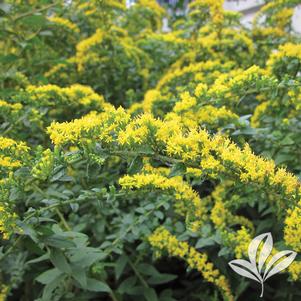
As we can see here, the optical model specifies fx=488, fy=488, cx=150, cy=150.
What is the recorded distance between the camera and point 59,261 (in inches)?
68.8

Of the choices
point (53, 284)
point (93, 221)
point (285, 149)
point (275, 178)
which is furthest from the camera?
point (93, 221)

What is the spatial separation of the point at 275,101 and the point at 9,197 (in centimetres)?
147

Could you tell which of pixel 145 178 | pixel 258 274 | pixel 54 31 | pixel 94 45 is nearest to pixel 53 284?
pixel 145 178

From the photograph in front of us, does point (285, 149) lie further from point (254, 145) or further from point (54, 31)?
point (54, 31)

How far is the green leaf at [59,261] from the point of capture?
68.5 inches

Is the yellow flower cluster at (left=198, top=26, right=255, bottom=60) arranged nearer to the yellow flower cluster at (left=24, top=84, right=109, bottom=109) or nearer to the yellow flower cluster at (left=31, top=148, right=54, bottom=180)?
the yellow flower cluster at (left=24, top=84, right=109, bottom=109)

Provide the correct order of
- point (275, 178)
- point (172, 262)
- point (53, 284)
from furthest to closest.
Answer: point (172, 262), point (53, 284), point (275, 178)

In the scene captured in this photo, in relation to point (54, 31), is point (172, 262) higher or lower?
lower

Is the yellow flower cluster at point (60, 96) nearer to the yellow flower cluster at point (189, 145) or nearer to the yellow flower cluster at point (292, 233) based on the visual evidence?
the yellow flower cluster at point (189, 145)

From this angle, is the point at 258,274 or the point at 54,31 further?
the point at 54,31

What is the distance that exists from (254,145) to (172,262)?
831 mm

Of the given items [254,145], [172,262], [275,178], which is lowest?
[172,262]

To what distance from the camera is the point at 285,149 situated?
230cm

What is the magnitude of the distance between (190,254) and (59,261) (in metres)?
0.66
